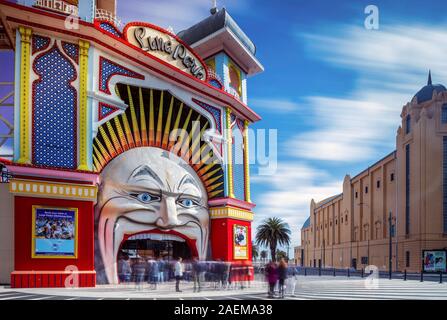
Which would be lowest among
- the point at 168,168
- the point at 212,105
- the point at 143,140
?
the point at 168,168

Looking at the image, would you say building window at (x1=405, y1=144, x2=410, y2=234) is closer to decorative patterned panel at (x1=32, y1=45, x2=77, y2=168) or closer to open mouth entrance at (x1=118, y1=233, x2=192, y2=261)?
open mouth entrance at (x1=118, y1=233, x2=192, y2=261)

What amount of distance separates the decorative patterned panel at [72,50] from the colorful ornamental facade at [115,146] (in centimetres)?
5

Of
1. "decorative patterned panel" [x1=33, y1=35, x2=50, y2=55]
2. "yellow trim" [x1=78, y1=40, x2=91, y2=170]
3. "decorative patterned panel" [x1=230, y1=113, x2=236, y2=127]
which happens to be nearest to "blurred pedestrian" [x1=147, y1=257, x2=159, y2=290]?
"yellow trim" [x1=78, y1=40, x2=91, y2=170]

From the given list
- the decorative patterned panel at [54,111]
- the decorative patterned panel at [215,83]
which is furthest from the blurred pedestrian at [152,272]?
the decorative patterned panel at [215,83]

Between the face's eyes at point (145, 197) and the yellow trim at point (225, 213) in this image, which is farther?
the yellow trim at point (225, 213)

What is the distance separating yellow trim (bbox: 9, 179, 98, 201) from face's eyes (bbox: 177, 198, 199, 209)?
681 cm

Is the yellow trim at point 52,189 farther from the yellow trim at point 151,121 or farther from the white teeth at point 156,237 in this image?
the yellow trim at point 151,121

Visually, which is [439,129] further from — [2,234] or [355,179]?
[2,234]

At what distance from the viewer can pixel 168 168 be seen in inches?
1024

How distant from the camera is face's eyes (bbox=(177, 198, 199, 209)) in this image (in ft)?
86.1

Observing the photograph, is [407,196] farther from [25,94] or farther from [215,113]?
[25,94]

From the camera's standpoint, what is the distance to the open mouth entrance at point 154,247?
25.1 metres
